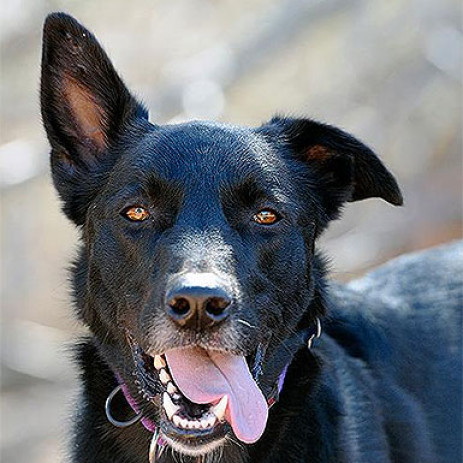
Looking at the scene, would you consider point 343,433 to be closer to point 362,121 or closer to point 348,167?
point 348,167

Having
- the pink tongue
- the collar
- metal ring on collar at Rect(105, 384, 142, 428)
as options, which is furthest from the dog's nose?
metal ring on collar at Rect(105, 384, 142, 428)

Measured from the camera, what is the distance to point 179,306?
3047mm

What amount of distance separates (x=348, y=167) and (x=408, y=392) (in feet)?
3.25

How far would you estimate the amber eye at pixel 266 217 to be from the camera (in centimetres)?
348

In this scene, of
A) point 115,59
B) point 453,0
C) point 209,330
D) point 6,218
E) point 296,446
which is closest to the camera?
point 209,330

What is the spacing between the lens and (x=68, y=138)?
155 inches

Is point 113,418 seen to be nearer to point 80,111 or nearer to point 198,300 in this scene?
point 198,300

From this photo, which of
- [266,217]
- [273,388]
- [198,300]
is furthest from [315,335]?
[198,300]

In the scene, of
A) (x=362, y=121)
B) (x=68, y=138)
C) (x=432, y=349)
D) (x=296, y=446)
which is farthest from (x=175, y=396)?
(x=362, y=121)

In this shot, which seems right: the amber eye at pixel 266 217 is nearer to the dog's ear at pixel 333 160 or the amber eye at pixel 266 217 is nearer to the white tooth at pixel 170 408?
the dog's ear at pixel 333 160

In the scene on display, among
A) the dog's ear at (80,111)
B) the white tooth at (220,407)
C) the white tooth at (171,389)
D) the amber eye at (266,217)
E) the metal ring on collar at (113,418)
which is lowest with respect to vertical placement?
the metal ring on collar at (113,418)

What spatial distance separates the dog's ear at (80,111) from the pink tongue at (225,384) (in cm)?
84

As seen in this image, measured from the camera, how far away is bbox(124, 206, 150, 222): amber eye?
135 inches

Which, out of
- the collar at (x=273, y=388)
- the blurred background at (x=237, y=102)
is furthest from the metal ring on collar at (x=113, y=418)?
the blurred background at (x=237, y=102)
